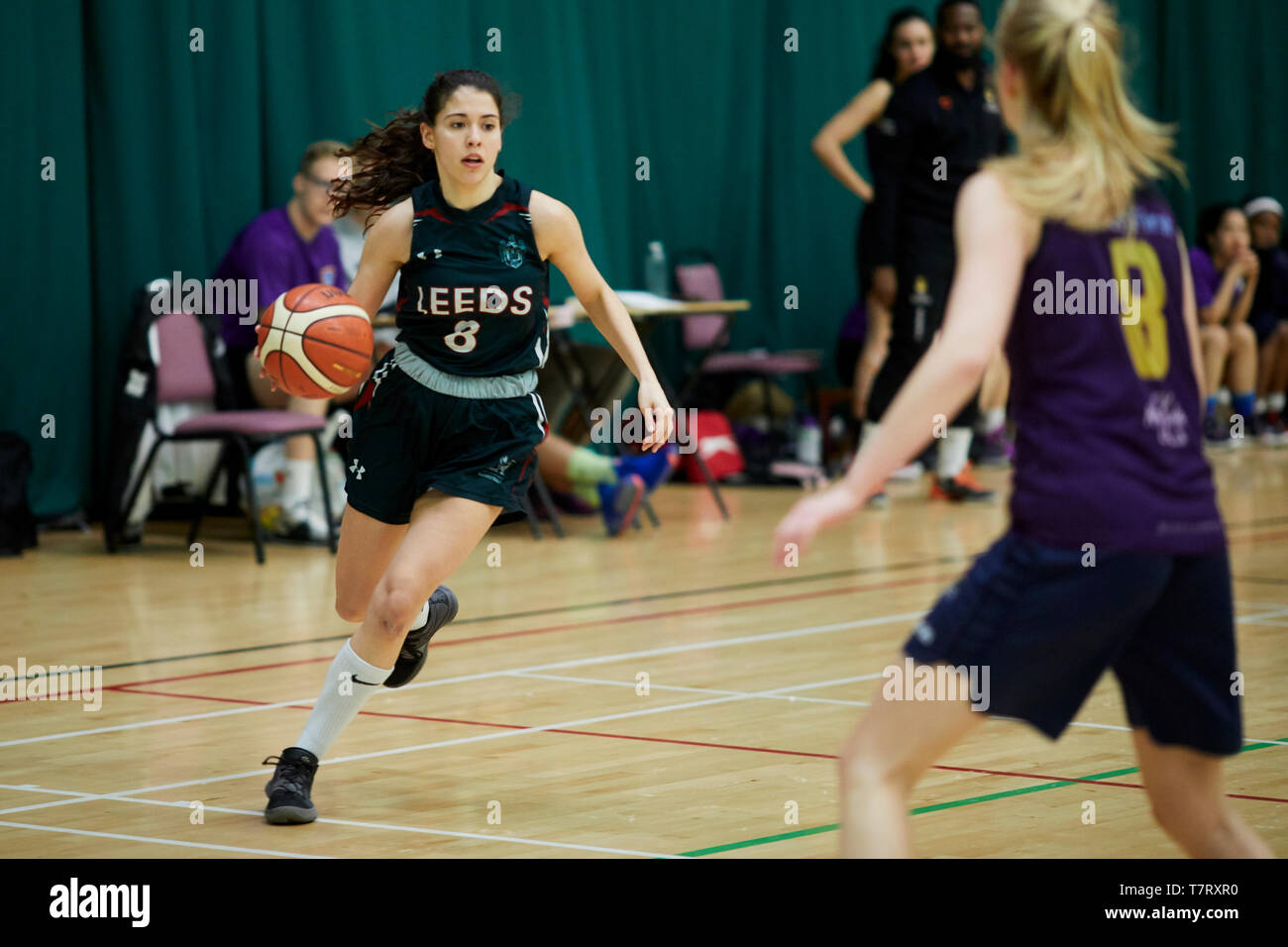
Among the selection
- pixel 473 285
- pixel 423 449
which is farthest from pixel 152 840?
pixel 473 285

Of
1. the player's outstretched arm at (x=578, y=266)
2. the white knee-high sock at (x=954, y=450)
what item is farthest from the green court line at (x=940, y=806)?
the white knee-high sock at (x=954, y=450)

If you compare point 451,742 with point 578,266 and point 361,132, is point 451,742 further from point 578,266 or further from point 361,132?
point 361,132

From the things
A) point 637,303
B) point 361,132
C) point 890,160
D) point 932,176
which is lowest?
point 637,303

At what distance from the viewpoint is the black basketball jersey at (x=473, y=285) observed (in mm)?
4000

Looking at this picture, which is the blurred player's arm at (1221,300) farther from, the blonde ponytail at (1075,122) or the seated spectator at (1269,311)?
the blonde ponytail at (1075,122)

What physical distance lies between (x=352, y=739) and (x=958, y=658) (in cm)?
258

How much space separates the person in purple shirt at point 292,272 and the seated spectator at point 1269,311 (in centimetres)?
806

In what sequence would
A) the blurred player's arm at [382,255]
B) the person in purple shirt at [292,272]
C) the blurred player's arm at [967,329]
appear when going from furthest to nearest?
the person in purple shirt at [292,272]
the blurred player's arm at [382,255]
the blurred player's arm at [967,329]

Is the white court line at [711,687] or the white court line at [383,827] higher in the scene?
the white court line at [383,827]

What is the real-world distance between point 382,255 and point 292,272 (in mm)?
4475

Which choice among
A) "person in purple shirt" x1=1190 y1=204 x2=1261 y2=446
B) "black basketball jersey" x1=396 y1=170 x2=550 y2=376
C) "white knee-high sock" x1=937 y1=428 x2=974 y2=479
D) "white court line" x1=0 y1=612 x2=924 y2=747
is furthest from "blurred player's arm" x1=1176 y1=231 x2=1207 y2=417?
"person in purple shirt" x1=1190 y1=204 x2=1261 y2=446

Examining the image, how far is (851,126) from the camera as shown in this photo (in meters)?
10.3

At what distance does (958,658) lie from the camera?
2.42 m
